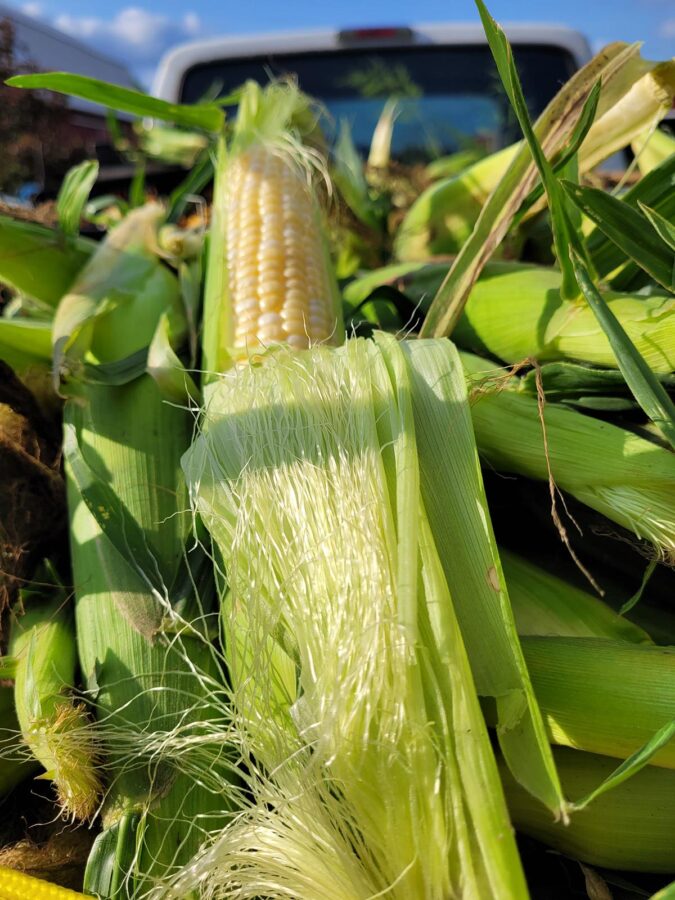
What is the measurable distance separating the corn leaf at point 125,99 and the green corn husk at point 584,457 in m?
1.01

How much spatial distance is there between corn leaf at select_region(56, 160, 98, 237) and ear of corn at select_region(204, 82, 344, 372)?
351 millimetres

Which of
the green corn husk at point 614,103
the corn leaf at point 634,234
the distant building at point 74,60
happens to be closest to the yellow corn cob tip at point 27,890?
the corn leaf at point 634,234

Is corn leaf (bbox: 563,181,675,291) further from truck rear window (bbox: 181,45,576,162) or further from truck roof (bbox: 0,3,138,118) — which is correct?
truck roof (bbox: 0,3,138,118)

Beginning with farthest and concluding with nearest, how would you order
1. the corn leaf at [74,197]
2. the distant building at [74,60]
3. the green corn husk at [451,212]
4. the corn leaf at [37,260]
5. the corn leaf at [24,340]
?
1. the distant building at [74,60]
2. the green corn husk at [451,212]
3. the corn leaf at [74,197]
4. the corn leaf at [37,260]
5. the corn leaf at [24,340]

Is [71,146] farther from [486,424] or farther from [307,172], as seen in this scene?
[486,424]

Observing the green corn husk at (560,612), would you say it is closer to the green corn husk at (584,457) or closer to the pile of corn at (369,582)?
the pile of corn at (369,582)

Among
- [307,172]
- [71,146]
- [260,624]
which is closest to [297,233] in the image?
[307,172]

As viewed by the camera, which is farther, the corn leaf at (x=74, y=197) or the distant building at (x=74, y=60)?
the distant building at (x=74, y=60)

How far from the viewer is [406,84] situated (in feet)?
11.9

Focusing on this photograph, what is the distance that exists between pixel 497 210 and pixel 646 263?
30cm

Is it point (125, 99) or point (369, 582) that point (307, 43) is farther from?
point (369, 582)

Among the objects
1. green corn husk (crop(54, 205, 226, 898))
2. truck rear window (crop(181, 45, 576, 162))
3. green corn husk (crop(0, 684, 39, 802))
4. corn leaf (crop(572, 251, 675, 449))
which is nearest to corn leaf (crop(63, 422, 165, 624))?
green corn husk (crop(54, 205, 226, 898))

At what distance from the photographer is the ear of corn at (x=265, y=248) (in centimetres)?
121

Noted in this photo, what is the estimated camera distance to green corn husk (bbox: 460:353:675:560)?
88 cm
